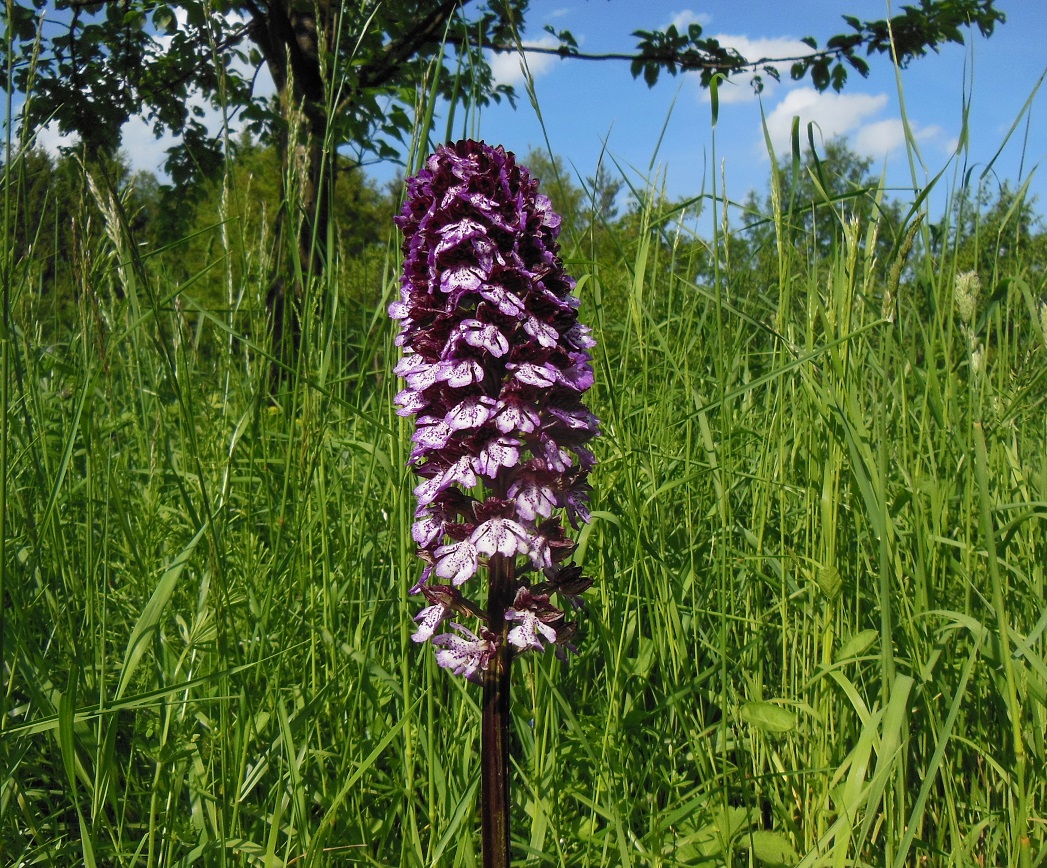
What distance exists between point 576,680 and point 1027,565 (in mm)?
1246

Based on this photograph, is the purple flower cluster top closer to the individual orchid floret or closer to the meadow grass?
the individual orchid floret

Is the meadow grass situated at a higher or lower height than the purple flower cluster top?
lower

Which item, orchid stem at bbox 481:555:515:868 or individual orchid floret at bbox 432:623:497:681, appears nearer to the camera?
orchid stem at bbox 481:555:515:868

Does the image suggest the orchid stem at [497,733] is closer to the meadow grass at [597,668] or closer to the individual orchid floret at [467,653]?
the individual orchid floret at [467,653]

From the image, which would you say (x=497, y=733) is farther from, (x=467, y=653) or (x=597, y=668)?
(x=597, y=668)

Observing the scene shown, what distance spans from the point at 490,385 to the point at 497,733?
60 cm

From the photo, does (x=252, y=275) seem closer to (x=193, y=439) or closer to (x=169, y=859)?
(x=193, y=439)

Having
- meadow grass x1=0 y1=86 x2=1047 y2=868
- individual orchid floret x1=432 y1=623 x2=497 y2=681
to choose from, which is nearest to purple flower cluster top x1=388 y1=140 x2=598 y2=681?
individual orchid floret x1=432 y1=623 x2=497 y2=681

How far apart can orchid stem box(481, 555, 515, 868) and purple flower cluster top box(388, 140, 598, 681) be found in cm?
2

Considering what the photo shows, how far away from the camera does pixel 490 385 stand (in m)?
1.51

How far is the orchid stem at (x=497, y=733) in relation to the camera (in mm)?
1340

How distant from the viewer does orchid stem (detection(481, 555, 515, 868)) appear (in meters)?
1.34

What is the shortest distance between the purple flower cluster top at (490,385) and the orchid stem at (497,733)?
0.06 feet

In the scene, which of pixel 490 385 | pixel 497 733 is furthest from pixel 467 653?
pixel 490 385
